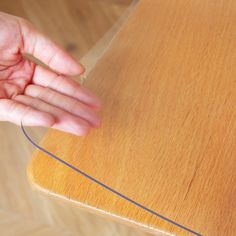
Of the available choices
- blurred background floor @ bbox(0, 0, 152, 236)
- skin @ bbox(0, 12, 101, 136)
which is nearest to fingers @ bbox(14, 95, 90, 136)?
skin @ bbox(0, 12, 101, 136)

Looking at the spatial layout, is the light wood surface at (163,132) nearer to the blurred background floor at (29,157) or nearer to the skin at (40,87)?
the skin at (40,87)

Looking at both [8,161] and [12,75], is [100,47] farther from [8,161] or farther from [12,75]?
[8,161]

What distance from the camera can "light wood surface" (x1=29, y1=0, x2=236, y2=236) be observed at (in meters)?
0.40

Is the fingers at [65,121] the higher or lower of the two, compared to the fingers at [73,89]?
lower

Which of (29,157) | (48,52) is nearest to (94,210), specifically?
(48,52)

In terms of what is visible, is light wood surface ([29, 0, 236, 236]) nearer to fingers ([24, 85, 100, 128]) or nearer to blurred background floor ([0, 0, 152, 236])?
fingers ([24, 85, 100, 128])

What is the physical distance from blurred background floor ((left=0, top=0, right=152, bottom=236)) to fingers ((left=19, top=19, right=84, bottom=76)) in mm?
460

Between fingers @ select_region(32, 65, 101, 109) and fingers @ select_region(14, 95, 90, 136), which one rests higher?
fingers @ select_region(32, 65, 101, 109)

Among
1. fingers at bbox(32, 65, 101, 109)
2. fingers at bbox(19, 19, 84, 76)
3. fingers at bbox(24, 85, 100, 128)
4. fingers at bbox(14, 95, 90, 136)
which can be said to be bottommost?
fingers at bbox(14, 95, 90, 136)

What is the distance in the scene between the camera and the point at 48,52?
514 millimetres

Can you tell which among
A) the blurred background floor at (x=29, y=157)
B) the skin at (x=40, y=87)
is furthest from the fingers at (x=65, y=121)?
the blurred background floor at (x=29, y=157)

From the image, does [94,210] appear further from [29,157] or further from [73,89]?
[29,157]

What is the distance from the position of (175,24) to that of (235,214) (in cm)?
29

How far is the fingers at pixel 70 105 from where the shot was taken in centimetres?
44
